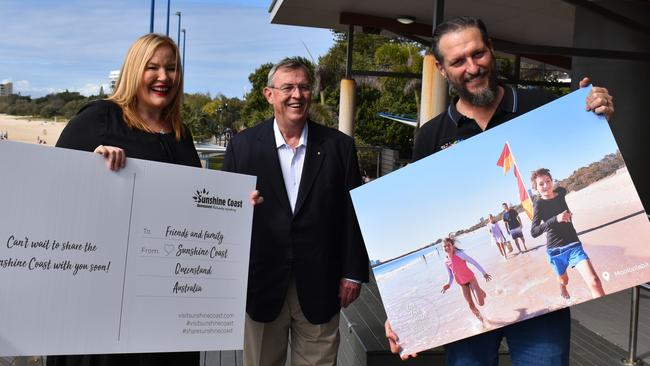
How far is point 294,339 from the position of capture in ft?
9.42

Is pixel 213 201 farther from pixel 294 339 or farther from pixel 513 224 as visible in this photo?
pixel 513 224


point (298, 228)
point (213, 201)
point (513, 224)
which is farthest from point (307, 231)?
point (513, 224)

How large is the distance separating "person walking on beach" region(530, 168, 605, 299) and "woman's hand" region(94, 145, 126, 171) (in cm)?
154

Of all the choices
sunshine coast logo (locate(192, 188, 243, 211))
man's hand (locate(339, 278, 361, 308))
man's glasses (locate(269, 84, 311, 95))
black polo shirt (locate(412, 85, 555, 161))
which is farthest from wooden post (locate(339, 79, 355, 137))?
sunshine coast logo (locate(192, 188, 243, 211))

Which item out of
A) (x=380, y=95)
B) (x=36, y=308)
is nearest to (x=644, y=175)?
(x=36, y=308)

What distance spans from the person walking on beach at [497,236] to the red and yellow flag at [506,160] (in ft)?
0.62

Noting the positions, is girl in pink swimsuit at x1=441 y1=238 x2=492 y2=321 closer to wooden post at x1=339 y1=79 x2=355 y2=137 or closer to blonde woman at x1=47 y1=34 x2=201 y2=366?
blonde woman at x1=47 y1=34 x2=201 y2=366

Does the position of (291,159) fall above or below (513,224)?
above

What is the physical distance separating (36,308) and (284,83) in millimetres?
1460

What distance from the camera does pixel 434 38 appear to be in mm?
2189

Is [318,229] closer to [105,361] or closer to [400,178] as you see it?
[400,178]

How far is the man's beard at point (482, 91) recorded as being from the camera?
6.83 ft

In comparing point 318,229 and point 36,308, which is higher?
point 318,229

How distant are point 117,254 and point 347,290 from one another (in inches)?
46.7
